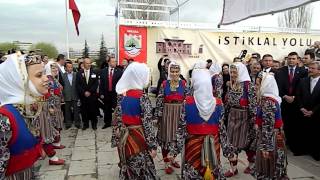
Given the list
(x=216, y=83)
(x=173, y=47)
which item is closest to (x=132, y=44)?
(x=173, y=47)

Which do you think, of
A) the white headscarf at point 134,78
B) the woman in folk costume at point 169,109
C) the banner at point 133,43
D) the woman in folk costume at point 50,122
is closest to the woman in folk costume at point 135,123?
the white headscarf at point 134,78

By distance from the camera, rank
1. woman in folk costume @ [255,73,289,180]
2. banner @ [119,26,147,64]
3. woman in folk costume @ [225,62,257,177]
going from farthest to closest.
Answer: banner @ [119,26,147,64], woman in folk costume @ [225,62,257,177], woman in folk costume @ [255,73,289,180]

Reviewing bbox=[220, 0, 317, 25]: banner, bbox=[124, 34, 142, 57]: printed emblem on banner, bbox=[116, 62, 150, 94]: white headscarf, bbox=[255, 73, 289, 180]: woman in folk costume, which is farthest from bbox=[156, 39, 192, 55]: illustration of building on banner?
bbox=[220, 0, 317, 25]: banner

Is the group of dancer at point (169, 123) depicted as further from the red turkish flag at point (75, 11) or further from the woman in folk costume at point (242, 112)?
the red turkish flag at point (75, 11)

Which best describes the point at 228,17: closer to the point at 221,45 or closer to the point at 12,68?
the point at 12,68

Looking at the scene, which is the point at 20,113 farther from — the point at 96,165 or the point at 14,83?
the point at 96,165

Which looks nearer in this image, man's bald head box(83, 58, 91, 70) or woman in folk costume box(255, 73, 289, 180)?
woman in folk costume box(255, 73, 289, 180)

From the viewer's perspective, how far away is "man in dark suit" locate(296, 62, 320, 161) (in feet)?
19.9

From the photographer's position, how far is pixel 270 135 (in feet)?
12.9

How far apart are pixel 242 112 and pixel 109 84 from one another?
4.54 metres

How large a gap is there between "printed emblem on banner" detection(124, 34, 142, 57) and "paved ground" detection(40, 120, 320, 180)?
2.91 m

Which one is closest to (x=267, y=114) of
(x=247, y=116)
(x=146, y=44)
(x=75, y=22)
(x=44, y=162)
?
(x=247, y=116)

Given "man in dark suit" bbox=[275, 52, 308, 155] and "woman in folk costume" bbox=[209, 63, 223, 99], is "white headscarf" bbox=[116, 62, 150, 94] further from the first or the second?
"man in dark suit" bbox=[275, 52, 308, 155]

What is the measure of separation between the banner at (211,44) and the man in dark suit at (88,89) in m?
1.83
